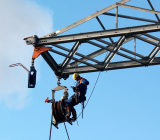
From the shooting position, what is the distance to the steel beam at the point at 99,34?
600 inches

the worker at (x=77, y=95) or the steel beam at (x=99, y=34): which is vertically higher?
the steel beam at (x=99, y=34)

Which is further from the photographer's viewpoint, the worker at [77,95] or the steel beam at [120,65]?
the steel beam at [120,65]

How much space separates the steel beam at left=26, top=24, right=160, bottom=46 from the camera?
50.0 feet

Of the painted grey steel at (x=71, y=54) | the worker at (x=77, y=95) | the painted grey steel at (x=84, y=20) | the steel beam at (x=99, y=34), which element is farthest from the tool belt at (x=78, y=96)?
the painted grey steel at (x=84, y=20)

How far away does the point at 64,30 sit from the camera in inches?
651

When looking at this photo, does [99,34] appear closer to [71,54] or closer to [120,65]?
[71,54]

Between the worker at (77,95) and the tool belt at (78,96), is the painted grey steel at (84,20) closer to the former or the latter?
the worker at (77,95)

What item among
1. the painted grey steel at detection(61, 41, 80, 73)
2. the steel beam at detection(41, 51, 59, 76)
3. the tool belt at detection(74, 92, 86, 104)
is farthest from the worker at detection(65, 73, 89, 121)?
the steel beam at detection(41, 51, 59, 76)

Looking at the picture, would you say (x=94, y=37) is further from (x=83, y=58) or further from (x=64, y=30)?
(x=83, y=58)

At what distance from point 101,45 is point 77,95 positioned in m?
2.45

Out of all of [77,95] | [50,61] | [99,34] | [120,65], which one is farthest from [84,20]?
[77,95]

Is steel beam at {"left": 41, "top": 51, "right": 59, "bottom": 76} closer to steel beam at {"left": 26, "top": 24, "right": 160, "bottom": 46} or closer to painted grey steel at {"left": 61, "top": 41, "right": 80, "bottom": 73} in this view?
painted grey steel at {"left": 61, "top": 41, "right": 80, "bottom": 73}

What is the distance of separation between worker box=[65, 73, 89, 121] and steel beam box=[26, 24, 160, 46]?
194cm

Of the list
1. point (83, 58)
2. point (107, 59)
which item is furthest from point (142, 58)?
point (83, 58)
